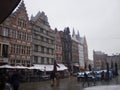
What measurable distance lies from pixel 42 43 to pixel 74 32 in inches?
1893

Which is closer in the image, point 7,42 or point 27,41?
point 7,42

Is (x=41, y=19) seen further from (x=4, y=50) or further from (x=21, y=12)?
(x=4, y=50)

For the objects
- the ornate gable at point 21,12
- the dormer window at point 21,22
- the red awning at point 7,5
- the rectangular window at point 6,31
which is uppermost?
the ornate gable at point 21,12

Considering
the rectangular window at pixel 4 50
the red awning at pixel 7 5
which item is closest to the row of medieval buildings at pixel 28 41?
the rectangular window at pixel 4 50

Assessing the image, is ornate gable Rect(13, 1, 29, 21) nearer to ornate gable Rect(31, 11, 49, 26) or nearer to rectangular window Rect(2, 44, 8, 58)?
ornate gable Rect(31, 11, 49, 26)

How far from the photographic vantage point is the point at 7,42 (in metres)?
40.6

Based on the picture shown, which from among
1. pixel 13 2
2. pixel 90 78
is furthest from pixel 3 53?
pixel 13 2

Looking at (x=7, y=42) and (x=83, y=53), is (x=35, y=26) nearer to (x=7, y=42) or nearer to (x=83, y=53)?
(x=7, y=42)

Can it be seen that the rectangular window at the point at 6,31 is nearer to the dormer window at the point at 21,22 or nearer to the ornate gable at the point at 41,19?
the dormer window at the point at 21,22

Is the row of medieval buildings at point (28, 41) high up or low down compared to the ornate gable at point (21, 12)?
down

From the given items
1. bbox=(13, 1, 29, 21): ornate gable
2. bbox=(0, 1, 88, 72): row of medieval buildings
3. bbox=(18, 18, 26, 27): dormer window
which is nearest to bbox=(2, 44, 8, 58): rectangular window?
bbox=(0, 1, 88, 72): row of medieval buildings

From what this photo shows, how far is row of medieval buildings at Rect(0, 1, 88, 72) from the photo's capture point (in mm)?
40656

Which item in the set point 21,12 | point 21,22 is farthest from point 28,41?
point 21,12

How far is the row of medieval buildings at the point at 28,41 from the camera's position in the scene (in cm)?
4066
